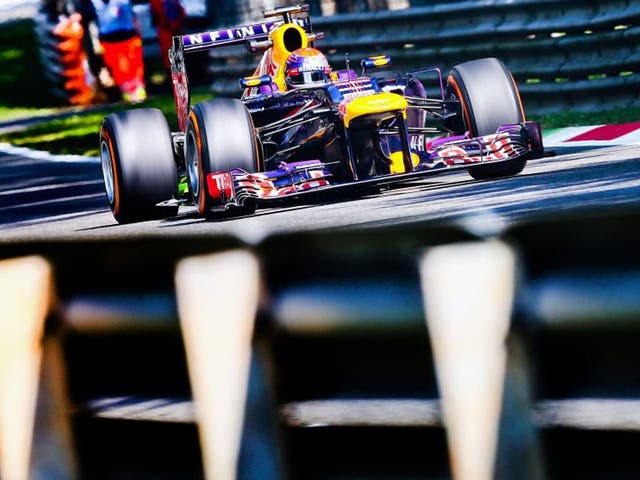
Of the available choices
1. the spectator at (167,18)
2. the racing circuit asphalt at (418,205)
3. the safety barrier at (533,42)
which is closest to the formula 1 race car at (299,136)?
the racing circuit asphalt at (418,205)

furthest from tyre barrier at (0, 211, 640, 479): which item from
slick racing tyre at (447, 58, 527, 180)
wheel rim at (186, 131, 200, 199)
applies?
slick racing tyre at (447, 58, 527, 180)

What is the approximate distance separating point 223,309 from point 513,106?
652 centimetres

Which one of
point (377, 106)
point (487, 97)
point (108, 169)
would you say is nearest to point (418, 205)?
point (377, 106)

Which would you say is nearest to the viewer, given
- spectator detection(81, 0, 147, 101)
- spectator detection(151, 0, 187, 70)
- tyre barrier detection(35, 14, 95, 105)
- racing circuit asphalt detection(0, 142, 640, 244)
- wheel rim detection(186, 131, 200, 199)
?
racing circuit asphalt detection(0, 142, 640, 244)

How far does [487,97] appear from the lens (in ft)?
31.1

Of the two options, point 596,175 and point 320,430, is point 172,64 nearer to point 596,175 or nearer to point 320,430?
point 596,175

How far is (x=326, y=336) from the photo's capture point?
9.74 feet

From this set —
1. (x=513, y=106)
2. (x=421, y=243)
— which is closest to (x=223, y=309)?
(x=421, y=243)

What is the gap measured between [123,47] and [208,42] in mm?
13725

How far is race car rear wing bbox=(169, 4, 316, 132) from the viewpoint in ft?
34.2

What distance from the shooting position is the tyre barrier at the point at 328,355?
262 centimetres

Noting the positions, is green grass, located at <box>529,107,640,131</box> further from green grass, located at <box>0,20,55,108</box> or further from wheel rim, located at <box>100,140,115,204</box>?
green grass, located at <box>0,20,55,108</box>

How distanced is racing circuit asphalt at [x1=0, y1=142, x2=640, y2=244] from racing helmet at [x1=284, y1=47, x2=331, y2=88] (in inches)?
29.1

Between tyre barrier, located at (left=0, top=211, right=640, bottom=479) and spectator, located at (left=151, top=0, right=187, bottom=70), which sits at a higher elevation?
tyre barrier, located at (left=0, top=211, right=640, bottom=479)
